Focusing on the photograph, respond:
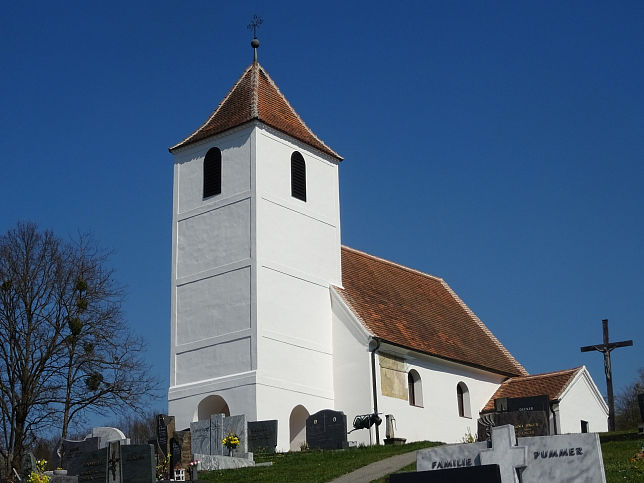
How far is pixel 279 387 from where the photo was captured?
3097 cm

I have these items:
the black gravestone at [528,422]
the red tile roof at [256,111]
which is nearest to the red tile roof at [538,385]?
the red tile roof at [256,111]

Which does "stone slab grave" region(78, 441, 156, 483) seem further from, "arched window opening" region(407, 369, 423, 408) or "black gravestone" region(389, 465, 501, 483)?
"arched window opening" region(407, 369, 423, 408)

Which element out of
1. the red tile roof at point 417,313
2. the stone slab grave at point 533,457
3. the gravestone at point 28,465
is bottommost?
the stone slab grave at point 533,457

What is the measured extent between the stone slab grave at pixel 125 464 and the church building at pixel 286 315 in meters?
10.9

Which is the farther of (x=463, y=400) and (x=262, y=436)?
(x=463, y=400)

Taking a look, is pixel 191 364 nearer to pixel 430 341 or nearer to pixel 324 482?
pixel 430 341

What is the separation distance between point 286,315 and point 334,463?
956cm

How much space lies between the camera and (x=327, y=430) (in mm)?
28375

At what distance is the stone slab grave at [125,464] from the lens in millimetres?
18859

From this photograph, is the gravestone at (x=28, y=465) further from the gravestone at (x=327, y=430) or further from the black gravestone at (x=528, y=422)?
the black gravestone at (x=528, y=422)

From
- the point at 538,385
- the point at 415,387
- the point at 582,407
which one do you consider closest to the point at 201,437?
the point at 415,387

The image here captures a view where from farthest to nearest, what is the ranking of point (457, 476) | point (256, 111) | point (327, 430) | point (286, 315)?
point (256, 111) → point (286, 315) → point (327, 430) → point (457, 476)

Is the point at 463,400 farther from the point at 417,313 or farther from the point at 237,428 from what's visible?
the point at 237,428

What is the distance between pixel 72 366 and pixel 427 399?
1143 cm
